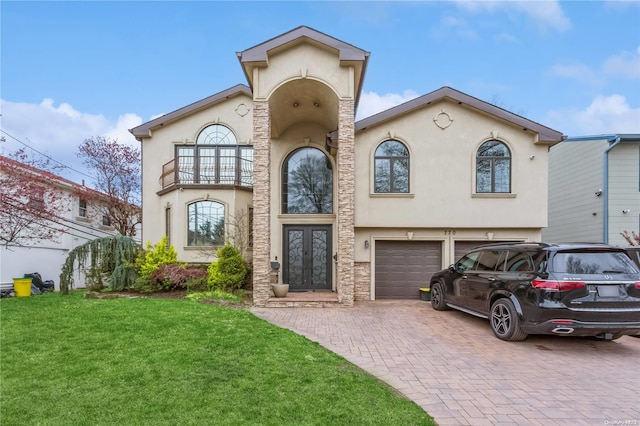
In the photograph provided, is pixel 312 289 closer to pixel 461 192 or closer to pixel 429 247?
pixel 429 247

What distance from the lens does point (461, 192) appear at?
10336mm

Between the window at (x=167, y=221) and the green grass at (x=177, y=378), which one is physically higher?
the window at (x=167, y=221)

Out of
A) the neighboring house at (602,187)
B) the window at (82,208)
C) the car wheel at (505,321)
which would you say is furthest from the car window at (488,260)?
the window at (82,208)

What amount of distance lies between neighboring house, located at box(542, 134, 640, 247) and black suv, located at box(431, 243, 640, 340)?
29.6 ft

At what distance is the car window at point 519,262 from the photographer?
5732 mm

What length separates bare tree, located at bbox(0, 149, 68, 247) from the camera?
948 centimetres

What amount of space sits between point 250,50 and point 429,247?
26.7 feet

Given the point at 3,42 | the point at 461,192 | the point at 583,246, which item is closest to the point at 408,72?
the point at 461,192

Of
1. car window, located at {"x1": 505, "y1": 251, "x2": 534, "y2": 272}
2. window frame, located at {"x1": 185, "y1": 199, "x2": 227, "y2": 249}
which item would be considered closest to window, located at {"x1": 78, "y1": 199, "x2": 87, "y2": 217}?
window frame, located at {"x1": 185, "y1": 199, "x2": 227, "y2": 249}

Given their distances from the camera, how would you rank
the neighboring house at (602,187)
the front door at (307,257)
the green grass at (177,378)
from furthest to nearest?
the neighboring house at (602,187) → the front door at (307,257) → the green grass at (177,378)

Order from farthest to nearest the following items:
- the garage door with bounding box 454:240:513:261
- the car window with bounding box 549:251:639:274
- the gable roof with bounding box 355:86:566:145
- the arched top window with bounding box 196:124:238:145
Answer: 1. the arched top window with bounding box 196:124:238:145
2. the garage door with bounding box 454:240:513:261
3. the gable roof with bounding box 355:86:566:145
4. the car window with bounding box 549:251:639:274

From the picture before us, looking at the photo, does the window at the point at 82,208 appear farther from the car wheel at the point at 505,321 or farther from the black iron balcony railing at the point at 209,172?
the car wheel at the point at 505,321

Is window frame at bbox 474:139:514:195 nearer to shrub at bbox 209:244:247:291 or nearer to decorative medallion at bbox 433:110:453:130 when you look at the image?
decorative medallion at bbox 433:110:453:130

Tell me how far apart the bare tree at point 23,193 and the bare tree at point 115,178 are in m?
6.41
